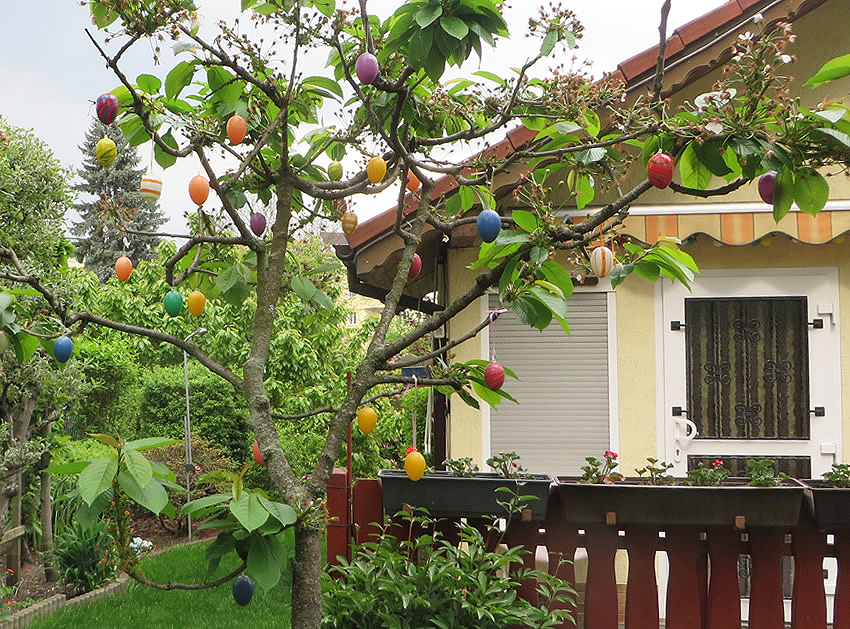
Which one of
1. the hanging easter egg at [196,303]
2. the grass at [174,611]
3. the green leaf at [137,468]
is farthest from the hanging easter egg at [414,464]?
the grass at [174,611]

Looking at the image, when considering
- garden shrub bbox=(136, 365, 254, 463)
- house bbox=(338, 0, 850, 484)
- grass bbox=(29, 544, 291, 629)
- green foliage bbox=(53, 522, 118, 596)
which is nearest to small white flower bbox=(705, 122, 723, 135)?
house bbox=(338, 0, 850, 484)

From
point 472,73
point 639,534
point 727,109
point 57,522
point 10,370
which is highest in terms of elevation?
point 472,73

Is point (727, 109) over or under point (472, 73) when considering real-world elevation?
under

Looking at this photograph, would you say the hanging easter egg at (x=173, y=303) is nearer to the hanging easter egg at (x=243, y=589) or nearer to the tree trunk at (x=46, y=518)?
the hanging easter egg at (x=243, y=589)

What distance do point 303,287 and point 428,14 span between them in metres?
1.13

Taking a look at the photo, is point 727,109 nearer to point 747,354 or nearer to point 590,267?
point 590,267

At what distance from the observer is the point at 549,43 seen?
2.57 m

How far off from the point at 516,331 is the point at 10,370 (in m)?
3.63

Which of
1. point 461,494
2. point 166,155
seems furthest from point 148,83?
point 461,494

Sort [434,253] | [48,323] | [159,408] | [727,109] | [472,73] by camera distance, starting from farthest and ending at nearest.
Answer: [159,408] < [434,253] < [472,73] < [48,323] < [727,109]

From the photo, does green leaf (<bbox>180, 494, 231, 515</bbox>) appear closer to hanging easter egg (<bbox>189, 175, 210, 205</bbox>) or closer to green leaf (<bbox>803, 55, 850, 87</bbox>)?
hanging easter egg (<bbox>189, 175, 210, 205</bbox>)

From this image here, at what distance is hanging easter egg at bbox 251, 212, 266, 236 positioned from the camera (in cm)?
301

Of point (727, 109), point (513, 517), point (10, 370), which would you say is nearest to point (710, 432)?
point (513, 517)

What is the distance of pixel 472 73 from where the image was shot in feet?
9.39
